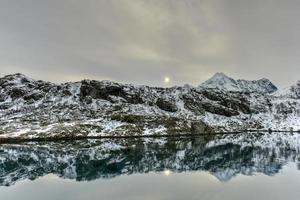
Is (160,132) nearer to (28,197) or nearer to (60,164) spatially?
(60,164)

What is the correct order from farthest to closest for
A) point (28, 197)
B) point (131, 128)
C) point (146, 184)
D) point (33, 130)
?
point (131, 128) → point (33, 130) → point (146, 184) → point (28, 197)

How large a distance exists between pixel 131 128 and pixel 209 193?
141 meters

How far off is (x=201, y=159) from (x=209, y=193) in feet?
145

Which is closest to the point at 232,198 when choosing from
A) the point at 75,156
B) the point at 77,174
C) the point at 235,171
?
the point at 235,171

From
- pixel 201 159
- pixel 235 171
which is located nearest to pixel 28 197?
pixel 235 171

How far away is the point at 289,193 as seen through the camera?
43250 millimetres

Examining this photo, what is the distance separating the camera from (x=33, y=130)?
158 m

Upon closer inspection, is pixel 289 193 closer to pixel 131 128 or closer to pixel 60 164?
pixel 60 164

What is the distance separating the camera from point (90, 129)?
559 ft

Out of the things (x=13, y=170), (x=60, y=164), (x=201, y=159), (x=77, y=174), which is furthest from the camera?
(x=201, y=159)

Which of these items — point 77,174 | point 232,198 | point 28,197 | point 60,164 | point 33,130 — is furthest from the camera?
point 33,130

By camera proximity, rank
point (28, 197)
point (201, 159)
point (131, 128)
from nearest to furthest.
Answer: point (28, 197)
point (201, 159)
point (131, 128)

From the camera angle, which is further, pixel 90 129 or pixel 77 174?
pixel 90 129

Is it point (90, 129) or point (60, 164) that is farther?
point (90, 129)
